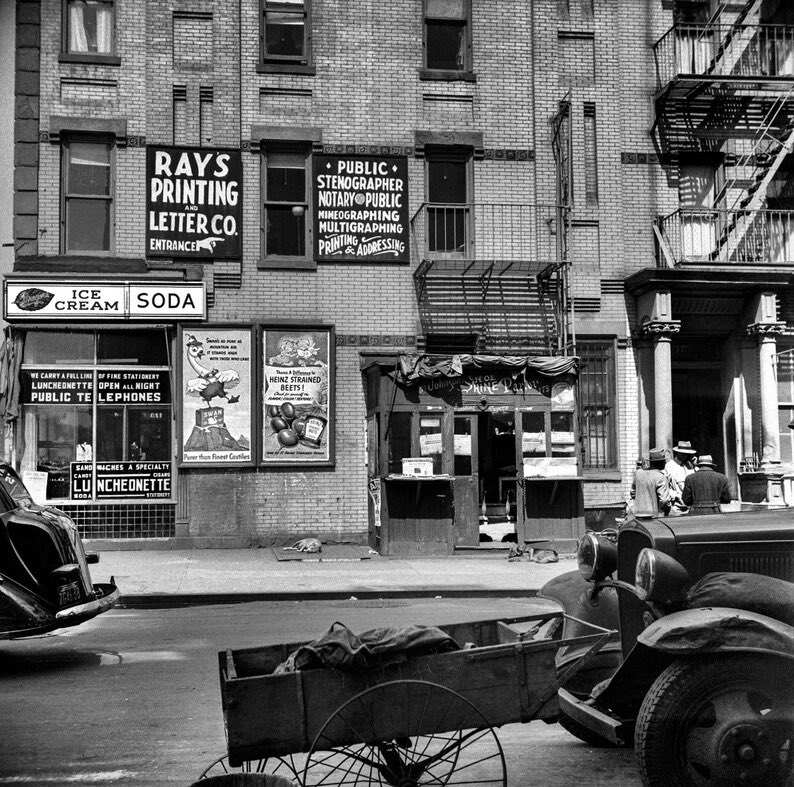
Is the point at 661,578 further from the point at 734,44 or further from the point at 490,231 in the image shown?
the point at 734,44

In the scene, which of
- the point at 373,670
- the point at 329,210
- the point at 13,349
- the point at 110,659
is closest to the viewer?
the point at 373,670

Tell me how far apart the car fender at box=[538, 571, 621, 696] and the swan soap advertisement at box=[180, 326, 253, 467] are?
11674 millimetres

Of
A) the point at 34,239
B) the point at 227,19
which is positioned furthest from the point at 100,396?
the point at 227,19

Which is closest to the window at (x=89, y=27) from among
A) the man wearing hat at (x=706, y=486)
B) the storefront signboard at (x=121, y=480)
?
the storefront signboard at (x=121, y=480)

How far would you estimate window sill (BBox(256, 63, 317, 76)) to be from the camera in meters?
18.0

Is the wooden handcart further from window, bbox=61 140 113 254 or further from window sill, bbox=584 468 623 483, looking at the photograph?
window, bbox=61 140 113 254

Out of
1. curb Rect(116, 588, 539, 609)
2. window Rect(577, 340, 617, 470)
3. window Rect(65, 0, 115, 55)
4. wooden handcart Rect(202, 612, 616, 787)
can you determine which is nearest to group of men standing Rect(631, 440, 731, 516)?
window Rect(577, 340, 617, 470)

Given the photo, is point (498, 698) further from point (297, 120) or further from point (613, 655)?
point (297, 120)

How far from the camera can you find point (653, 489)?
49.1 ft

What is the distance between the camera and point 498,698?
175 inches

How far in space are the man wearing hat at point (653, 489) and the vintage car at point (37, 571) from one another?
8813mm

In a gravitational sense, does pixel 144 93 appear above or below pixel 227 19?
below

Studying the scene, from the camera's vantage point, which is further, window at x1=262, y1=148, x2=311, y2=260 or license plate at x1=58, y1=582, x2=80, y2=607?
window at x1=262, y1=148, x2=311, y2=260

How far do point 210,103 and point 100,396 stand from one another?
5.58 m
